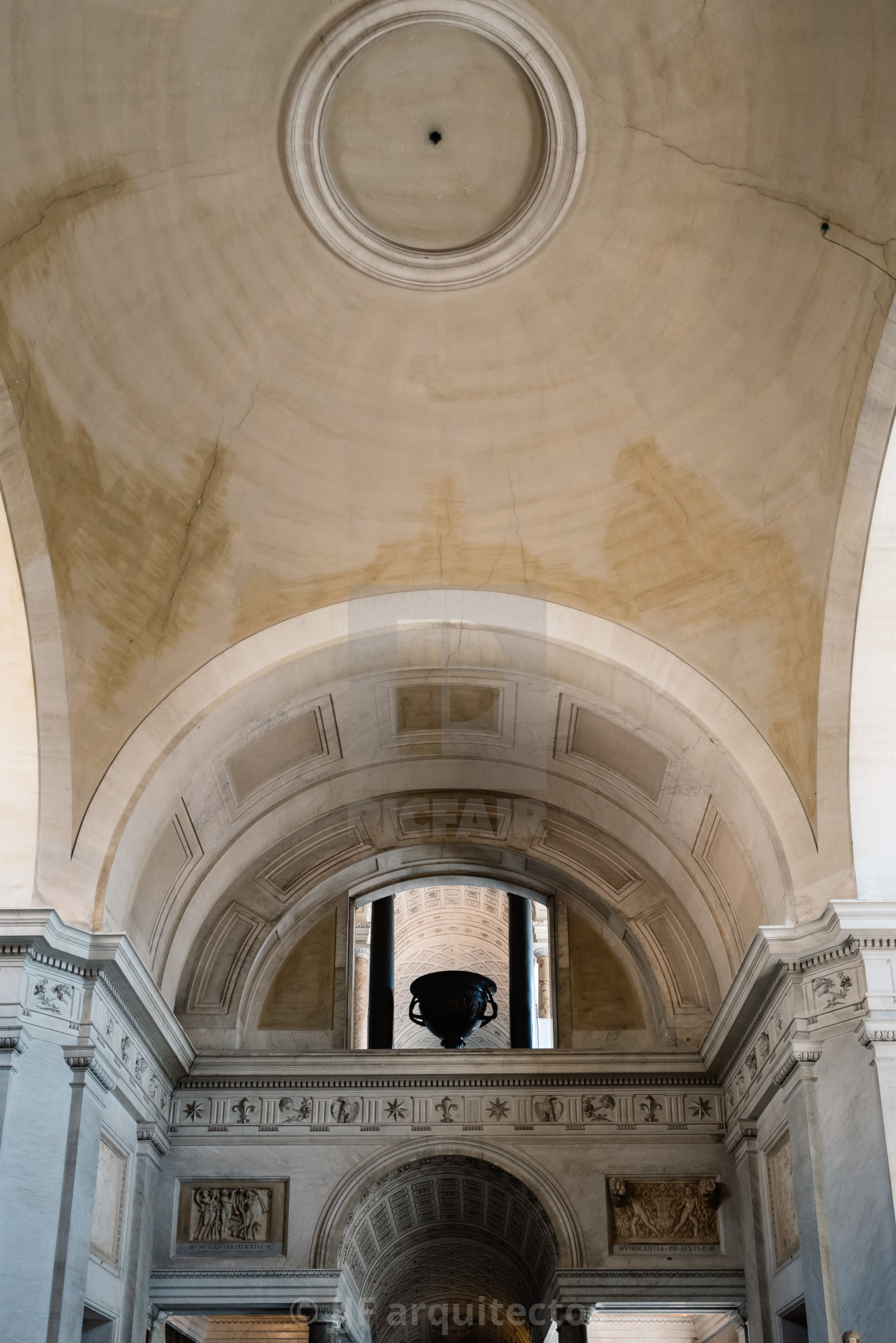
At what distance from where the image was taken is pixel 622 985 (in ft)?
47.5

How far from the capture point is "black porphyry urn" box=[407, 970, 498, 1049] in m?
14.9

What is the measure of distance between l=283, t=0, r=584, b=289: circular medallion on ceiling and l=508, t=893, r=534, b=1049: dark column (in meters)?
8.23

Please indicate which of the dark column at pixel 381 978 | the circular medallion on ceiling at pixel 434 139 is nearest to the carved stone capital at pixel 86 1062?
the dark column at pixel 381 978

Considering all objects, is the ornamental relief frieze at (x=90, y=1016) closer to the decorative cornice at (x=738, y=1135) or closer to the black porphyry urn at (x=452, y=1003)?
the black porphyry urn at (x=452, y=1003)

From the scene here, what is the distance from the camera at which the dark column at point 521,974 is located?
1592 cm

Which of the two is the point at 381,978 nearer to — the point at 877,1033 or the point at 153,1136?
the point at 153,1136

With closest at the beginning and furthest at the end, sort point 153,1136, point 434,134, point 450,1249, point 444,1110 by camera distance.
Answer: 1. point 434,134
2. point 153,1136
3. point 444,1110
4. point 450,1249

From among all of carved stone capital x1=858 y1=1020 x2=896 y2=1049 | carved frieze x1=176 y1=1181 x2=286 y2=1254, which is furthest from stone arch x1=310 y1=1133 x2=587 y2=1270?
carved stone capital x1=858 y1=1020 x2=896 y2=1049

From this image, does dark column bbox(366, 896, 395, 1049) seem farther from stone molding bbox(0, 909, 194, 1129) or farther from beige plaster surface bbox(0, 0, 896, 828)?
beige plaster surface bbox(0, 0, 896, 828)

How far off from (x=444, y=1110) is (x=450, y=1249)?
17.1 feet

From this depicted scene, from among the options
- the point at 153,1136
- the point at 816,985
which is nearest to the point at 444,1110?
the point at 153,1136

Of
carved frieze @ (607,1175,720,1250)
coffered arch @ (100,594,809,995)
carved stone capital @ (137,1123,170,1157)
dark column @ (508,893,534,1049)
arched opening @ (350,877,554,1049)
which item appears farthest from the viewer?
arched opening @ (350,877,554,1049)

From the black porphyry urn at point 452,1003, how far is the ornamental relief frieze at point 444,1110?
140 cm

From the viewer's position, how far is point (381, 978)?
609 inches
